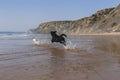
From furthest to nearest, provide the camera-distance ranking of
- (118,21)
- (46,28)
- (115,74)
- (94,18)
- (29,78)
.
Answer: (46,28) → (94,18) → (118,21) → (115,74) → (29,78)

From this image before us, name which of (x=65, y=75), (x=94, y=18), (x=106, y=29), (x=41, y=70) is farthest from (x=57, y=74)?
(x=94, y=18)

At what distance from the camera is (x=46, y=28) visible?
16262 cm

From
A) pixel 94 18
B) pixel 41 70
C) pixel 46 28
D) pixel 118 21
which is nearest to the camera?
pixel 41 70

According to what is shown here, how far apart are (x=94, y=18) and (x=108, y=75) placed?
3932 inches

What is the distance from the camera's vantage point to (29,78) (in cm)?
749

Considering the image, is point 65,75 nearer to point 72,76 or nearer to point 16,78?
point 72,76

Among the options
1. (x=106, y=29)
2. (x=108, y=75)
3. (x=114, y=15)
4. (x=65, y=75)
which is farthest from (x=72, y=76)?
(x=114, y=15)

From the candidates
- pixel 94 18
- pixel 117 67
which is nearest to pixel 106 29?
pixel 94 18

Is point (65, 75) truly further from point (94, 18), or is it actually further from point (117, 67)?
point (94, 18)

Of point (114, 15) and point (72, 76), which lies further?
point (114, 15)

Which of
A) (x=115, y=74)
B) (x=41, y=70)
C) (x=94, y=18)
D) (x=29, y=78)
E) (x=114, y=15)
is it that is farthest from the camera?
(x=94, y=18)

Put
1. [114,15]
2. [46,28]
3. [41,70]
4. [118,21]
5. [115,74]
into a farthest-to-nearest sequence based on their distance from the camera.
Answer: [46,28], [114,15], [118,21], [41,70], [115,74]

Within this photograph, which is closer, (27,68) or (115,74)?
(115,74)

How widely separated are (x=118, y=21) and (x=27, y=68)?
249 ft
